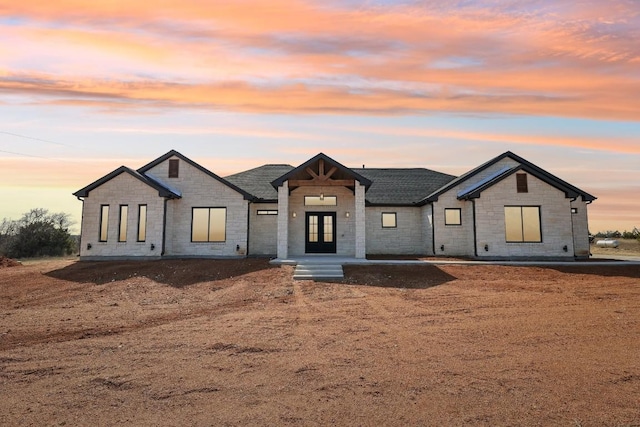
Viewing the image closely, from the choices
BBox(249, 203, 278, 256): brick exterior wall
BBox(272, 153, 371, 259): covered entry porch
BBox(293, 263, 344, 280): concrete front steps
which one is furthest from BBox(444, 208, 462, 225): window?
BBox(249, 203, 278, 256): brick exterior wall

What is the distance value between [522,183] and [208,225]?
16627 millimetres

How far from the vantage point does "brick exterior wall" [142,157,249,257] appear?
19.8m

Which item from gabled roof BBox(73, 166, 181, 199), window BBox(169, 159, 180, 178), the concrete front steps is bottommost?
the concrete front steps

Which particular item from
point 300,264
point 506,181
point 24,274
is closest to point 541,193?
point 506,181

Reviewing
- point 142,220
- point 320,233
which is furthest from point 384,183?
point 142,220

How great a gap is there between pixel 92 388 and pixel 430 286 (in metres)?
10.7

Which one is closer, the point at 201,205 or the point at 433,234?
the point at 201,205

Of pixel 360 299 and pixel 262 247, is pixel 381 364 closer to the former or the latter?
pixel 360 299

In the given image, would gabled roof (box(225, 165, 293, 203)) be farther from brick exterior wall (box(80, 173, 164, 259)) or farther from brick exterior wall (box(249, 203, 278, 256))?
brick exterior wall (box(80, 173, 164, 259))

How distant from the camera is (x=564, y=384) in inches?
203

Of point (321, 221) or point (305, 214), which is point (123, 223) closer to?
point (305, 214)

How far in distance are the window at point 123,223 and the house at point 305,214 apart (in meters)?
0.05

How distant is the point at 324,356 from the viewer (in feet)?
21.0

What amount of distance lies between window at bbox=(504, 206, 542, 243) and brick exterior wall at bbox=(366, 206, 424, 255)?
16.1ft
